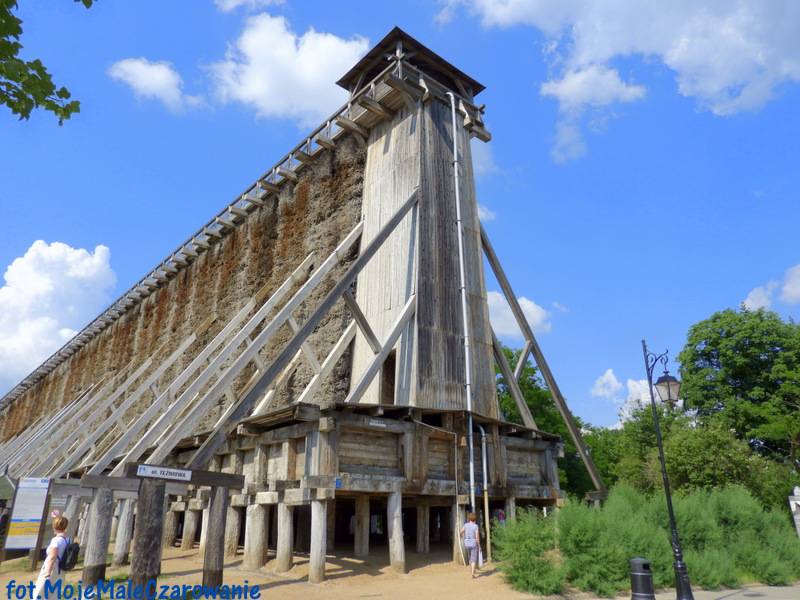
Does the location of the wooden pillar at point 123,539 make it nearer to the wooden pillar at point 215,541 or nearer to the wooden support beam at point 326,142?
the wooden pillar at point 215,541

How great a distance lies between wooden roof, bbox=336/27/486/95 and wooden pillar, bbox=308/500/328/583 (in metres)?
16.0

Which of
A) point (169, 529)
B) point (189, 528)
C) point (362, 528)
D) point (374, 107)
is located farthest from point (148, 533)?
point (374, 107)

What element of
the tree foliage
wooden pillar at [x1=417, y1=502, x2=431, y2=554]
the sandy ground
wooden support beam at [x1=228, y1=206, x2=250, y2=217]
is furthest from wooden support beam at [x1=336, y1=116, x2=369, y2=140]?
the tree foliage

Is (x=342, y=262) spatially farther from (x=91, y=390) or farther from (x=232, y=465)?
(x=91, y=390)

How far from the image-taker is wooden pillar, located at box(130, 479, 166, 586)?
28.4 feet

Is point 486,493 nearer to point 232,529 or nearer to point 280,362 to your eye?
point 280,362

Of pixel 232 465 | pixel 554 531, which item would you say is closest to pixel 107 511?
pixel 232 465

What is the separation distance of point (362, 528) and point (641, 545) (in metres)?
5.95

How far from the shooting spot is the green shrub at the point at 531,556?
9.77m

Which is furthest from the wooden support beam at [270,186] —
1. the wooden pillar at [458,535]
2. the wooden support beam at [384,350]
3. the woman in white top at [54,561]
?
the woman in white top at [54,561]

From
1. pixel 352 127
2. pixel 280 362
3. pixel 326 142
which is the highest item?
pixel 326 142

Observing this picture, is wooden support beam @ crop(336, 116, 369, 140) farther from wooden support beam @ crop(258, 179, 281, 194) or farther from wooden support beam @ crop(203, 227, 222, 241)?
wooden support beam @ crop(203, 227, 222, 241)

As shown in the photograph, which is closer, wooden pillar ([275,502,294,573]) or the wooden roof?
wooden pillar ([275,502,294,573])

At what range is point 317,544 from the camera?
416 inches
